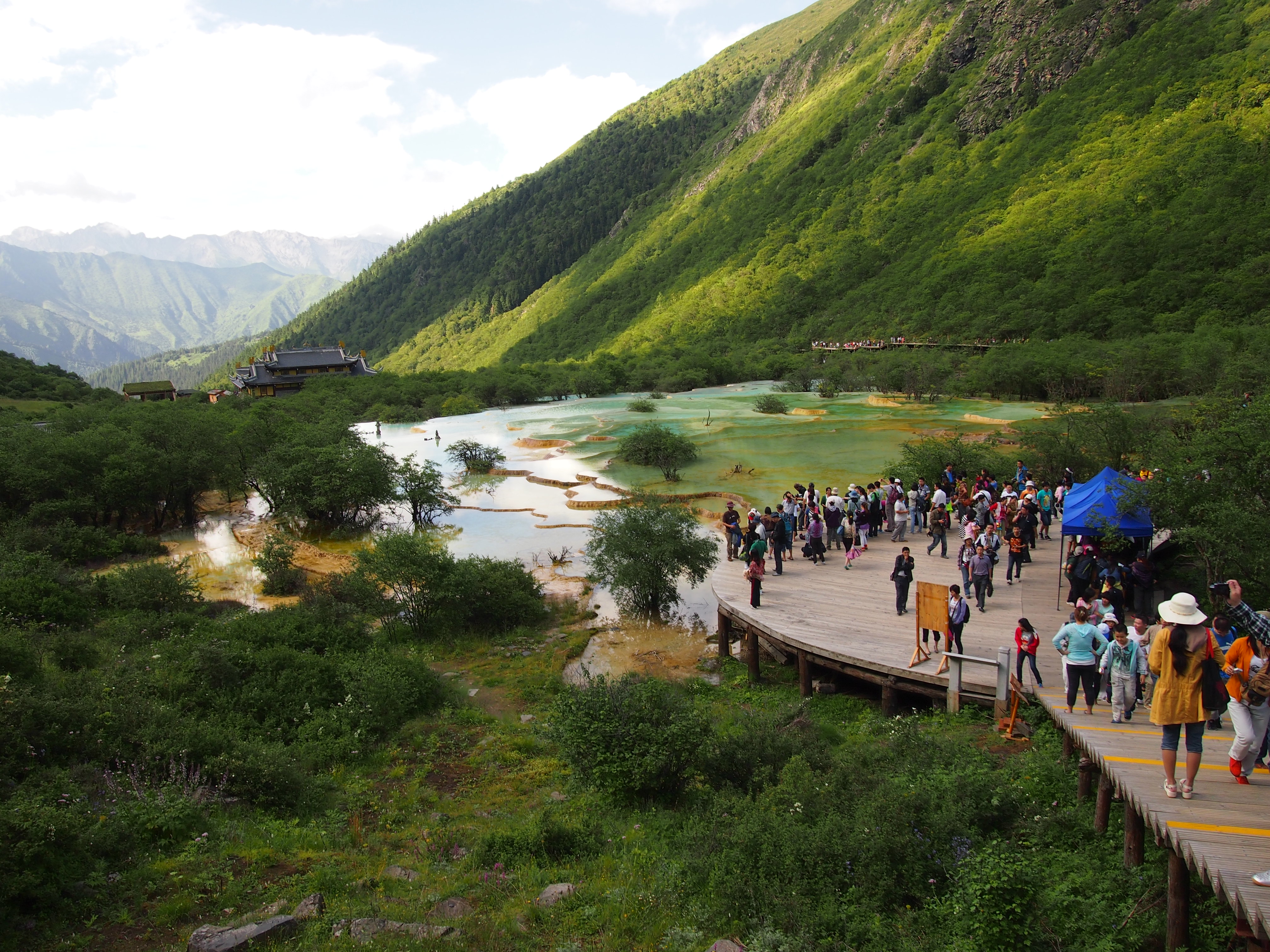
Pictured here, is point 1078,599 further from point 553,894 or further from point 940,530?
point 553,894

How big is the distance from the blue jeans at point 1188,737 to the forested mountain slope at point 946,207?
195ft

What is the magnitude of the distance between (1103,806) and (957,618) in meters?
3.99

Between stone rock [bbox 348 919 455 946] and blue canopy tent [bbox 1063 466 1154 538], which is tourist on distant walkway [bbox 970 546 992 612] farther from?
stone rock [bbox 348 919 455 946]

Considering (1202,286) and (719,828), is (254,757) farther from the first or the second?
(1202,286)

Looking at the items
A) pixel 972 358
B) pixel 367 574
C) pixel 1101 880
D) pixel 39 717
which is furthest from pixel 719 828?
pixel 972 358

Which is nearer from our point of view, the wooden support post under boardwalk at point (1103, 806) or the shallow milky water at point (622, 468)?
the wooden support post under boardwalk at point (1103, 806)

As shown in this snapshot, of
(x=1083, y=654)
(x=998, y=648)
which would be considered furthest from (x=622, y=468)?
(x=1083, y=654)

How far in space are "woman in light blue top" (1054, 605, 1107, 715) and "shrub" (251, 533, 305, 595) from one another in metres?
21.6

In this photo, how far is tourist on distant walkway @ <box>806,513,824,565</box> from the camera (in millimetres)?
17188

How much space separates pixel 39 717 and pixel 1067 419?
36593 millimetres

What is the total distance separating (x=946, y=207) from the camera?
3821 inches

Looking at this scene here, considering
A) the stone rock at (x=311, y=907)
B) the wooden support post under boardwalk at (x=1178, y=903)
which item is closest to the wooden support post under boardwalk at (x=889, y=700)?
the wooden support post under boardwalk at (x=1178, y=903)

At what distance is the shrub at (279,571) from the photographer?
903 inches

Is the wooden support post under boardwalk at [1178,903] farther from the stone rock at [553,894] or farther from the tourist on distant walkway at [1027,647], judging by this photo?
the stone rock at [553,894]
